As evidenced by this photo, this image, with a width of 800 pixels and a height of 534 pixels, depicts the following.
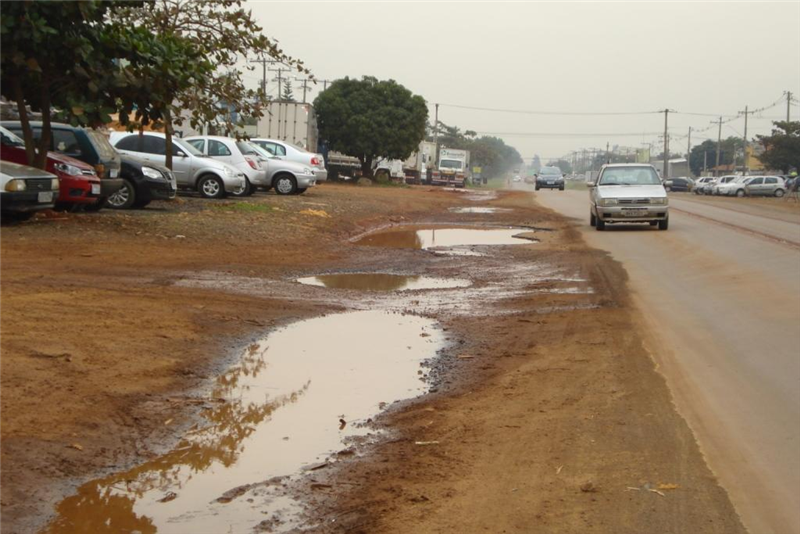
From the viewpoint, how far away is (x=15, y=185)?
1569 centimetres

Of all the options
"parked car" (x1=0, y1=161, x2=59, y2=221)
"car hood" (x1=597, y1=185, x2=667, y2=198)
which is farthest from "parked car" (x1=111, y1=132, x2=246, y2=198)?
"car hood" (x1=597, y1=185, x2=667, y2=198)

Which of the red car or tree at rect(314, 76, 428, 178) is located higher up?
tree at rect(314, 76, 428, 178)

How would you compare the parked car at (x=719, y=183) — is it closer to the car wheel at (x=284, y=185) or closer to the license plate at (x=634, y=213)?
the car wheel at (x=284, y=185)

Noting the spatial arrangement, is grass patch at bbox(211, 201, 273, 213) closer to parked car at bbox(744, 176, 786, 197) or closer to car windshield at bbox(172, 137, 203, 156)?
car windshield at bbox(172, 137, 203, 156)

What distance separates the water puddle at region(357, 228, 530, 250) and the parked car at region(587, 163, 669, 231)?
1.99 meters

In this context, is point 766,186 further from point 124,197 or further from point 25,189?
point 25,189

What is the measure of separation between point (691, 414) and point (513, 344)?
285cm

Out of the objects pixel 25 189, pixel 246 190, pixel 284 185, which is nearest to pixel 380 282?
pixel 25 189

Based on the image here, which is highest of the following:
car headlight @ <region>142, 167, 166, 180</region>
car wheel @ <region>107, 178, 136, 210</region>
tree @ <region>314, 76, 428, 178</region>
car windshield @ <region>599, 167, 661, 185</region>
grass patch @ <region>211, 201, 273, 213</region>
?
tree @ <region>314, 76, 428, 178</region>

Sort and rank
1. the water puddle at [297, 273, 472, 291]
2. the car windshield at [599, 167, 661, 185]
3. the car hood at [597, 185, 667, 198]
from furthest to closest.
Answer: the car windshield at [599, 167, 661, 185] → the car hood at [597, 185, 667, 198] → the water puddle at [297, 273, 472, 291]

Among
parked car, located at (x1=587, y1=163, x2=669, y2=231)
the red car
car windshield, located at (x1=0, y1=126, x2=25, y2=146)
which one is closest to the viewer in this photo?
the red car

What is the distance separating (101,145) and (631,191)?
12.6m

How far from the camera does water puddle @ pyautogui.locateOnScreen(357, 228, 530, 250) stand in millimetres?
20734

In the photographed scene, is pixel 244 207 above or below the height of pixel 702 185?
below
